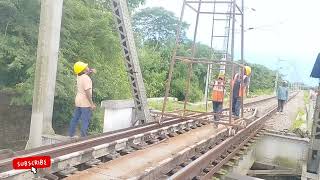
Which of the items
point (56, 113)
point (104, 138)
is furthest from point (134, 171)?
point (56, 113)

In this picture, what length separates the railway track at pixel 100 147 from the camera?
20.4 ft

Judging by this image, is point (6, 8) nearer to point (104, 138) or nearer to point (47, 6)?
point (47, 6)

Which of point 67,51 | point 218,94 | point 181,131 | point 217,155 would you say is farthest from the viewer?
point 67,51

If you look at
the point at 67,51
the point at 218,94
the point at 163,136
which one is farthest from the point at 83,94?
the point at 67,51

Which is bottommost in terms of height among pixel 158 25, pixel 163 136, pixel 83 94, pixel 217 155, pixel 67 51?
pixel 217 155

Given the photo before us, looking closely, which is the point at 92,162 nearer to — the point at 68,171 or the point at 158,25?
the point at 68,171

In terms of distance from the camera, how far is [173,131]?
1061cm

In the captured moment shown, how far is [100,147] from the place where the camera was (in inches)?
288

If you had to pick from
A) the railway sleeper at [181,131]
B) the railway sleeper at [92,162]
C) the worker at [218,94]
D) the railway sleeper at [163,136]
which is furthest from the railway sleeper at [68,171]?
the worker at [218,94]

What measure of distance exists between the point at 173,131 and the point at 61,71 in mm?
4631

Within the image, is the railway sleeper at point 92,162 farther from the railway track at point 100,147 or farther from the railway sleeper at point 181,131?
the railway sleeper at point 181,131

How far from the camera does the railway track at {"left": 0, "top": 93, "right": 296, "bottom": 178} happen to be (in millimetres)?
6203

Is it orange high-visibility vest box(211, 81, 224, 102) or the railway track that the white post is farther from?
orange high-visibility vest box(211, 81, 224, 102)

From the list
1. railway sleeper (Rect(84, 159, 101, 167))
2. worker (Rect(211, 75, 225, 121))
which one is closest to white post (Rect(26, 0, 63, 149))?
railway sleeper (Rect(84, 159, 101, 167))
